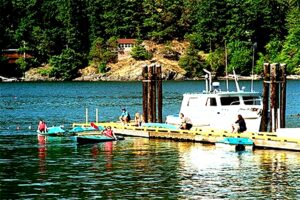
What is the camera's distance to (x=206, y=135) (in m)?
59.3

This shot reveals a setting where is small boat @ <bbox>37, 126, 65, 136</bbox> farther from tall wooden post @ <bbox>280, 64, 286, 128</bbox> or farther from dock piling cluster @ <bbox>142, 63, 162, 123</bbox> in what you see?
tall wooden post @ <bbox>280, 64, 286, 128</bbox>

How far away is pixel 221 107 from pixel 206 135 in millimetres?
4776

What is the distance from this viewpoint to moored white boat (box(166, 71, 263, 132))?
62.1 meters

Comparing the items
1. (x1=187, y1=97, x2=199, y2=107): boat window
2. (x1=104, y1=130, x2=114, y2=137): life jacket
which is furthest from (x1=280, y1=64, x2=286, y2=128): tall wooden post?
Answer: (x1=104, y1=130, x2=114, y2=137): life jacket

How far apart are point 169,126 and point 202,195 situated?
75.1 ft

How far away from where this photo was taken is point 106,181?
45.0 metres

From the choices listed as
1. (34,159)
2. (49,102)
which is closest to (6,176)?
(34,159)

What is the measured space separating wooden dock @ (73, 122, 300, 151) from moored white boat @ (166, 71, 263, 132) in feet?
7.26

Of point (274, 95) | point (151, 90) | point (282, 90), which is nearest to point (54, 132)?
point (151, 90)

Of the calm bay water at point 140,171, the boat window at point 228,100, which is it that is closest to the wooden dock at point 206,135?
the calm bay water at point 140,171

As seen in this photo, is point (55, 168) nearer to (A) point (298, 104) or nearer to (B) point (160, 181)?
(B) point (160, 181)

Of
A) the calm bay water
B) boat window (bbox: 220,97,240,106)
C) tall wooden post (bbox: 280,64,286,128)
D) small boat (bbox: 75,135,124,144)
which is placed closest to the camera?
the calm bay water

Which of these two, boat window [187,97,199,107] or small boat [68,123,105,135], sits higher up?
boat window [187,97,199,107]

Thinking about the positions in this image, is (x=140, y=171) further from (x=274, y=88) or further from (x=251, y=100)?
(x=251, y=100)
